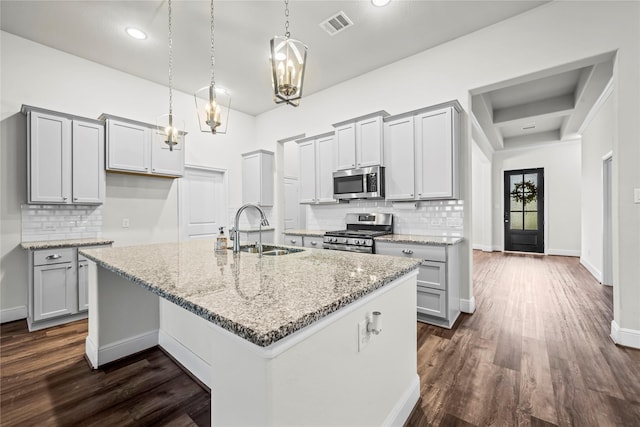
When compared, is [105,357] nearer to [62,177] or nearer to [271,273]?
[271,273]

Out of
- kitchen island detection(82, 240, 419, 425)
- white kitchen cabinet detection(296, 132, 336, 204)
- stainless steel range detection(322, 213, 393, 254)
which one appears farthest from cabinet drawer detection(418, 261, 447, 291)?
white kitchen cabinet detection(296, 132, 336, 204)

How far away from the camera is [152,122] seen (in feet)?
13.7

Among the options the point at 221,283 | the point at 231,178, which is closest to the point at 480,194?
the point at 231,178

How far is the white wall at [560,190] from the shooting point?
22.4 ft

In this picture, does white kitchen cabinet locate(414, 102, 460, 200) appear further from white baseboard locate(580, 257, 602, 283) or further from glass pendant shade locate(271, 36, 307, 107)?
white baseboard locate(580, 257, 602, 283)

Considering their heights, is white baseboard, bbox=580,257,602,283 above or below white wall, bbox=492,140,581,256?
below

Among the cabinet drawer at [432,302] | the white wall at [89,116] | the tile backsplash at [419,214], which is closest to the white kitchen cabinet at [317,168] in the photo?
the tile backsplash at [419,214]

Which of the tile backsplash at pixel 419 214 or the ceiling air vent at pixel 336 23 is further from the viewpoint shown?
the tile backsplash at pixel 419 214

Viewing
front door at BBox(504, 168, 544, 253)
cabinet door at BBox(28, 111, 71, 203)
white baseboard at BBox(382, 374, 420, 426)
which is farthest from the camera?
front door at BBox(504, 168, 544, 253)

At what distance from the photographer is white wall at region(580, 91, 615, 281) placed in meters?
4.29

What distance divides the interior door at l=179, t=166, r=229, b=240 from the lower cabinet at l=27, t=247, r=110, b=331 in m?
1.54

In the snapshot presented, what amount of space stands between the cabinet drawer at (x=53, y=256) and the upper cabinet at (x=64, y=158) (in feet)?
1.94

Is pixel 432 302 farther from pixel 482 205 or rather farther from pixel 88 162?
pixel 482 205

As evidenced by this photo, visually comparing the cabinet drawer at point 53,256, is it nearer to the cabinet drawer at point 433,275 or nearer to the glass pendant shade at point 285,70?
the glass pendant shade at point 285,70
